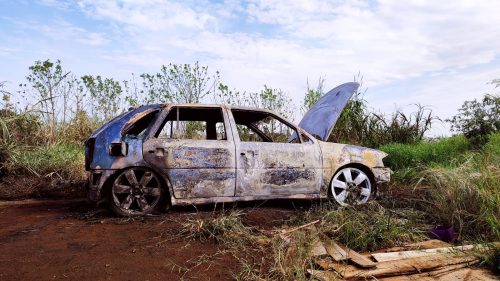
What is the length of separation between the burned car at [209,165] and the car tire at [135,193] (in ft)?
0.04

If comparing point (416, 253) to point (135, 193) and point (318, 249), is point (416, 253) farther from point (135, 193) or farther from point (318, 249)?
point (135, 193)

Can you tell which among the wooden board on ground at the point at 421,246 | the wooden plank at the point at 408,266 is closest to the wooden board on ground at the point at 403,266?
the wooden plank at the point at 408,266

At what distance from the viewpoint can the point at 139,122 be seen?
6059 millimetres

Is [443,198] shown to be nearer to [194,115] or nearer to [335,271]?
[335,271]

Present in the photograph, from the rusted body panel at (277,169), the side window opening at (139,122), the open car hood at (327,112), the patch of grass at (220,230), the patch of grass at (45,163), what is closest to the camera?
the patch of grass at (220,230)

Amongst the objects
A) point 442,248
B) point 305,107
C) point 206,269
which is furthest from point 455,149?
point 206,269

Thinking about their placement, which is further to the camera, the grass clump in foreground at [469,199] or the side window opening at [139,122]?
the side window opening at [139,122]

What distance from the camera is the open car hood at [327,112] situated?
6.71 metres

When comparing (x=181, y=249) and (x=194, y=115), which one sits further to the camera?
(x=194, y=115)

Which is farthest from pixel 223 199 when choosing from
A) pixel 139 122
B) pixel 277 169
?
pixel 139 122

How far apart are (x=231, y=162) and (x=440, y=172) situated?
10.1 feet

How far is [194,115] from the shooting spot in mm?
6512

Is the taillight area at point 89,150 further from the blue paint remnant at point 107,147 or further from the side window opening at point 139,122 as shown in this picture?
the side window opening at point 139,122

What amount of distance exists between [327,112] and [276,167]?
1.64 metres
